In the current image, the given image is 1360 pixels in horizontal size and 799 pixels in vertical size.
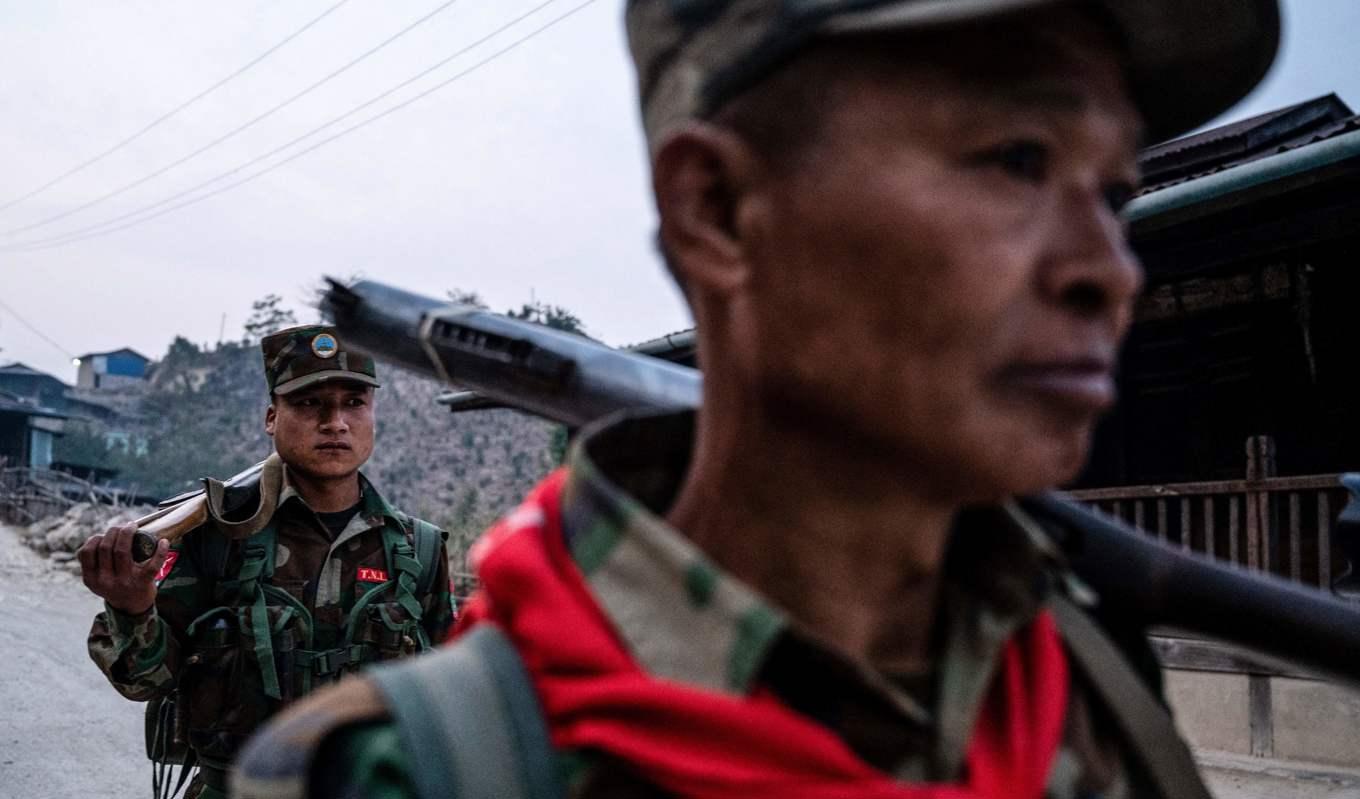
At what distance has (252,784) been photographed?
3.04ft

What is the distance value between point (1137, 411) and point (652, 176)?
8.08 meters

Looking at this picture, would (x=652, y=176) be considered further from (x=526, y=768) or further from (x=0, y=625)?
(x=0, y=625)

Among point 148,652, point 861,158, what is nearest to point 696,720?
point 861,158

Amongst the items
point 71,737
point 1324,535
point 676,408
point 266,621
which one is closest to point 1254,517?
point 1324,535

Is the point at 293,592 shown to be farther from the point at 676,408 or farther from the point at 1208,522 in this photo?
the point at 1208,522

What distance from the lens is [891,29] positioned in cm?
97

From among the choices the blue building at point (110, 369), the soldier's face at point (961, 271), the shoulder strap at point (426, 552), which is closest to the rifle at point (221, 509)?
the shoulder strap at point (426, 552)

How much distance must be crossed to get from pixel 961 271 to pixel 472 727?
59 cm

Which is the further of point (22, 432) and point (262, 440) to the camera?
point (262, 440)

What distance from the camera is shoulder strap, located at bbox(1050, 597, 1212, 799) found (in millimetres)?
1171

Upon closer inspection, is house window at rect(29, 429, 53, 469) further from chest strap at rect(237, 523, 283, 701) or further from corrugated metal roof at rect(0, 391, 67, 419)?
chest strap at rect(237, 523, 283, 701)

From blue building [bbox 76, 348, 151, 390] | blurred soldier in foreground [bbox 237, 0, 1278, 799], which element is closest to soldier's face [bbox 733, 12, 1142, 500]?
blurred soldier in foreground [bbox 237, 0, 1278, 799]

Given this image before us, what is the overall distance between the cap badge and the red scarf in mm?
2936

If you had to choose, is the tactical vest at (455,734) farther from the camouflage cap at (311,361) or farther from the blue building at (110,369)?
the blue building at (110,369)
